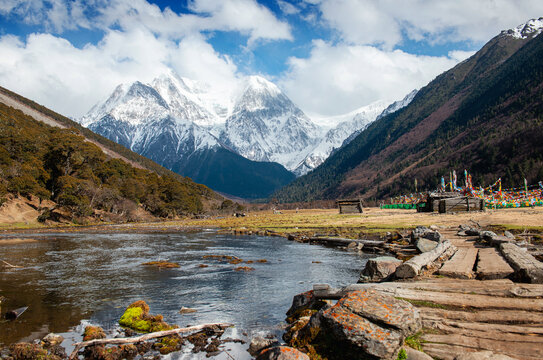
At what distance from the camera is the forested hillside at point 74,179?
75500 mm

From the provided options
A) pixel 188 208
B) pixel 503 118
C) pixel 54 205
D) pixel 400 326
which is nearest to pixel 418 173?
pixel 503 118

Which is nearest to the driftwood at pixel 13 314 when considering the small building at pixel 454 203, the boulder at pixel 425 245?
the boulder at pixel 425 245

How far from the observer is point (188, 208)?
120 m

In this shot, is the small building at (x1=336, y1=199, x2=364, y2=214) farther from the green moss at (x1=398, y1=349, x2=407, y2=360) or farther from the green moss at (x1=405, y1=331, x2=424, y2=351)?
the green moss at (x1=398, y1=349, x2=407, y2=360)

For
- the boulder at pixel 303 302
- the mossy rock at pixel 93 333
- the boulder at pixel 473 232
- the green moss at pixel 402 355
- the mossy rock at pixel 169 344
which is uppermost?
the boulder at pixel 473 232

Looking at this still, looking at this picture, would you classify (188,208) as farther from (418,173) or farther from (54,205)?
(418,173)

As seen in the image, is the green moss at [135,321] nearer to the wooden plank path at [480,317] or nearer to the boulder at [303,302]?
the boulder at [303,302]

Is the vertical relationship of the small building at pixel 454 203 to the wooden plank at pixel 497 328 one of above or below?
above

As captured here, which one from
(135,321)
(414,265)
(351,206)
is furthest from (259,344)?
(351,206)

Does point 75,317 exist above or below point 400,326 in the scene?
below

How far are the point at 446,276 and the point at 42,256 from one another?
32.6m

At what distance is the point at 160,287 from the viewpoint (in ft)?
64.2

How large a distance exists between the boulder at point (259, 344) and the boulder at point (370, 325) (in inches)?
122

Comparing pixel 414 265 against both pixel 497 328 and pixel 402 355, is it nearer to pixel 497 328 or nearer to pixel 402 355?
pixel 497 328
